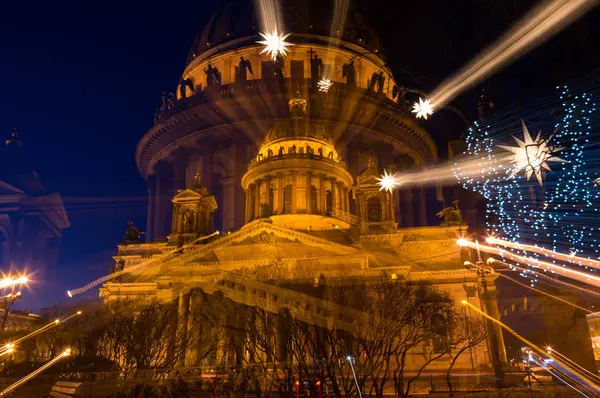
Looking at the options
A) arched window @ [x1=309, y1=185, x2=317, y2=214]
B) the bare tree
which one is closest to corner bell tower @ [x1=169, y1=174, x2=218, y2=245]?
arched window @ [x1=309, y1=185, x2=317, y2=214]

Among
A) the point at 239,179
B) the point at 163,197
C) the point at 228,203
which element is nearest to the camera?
the point at 239,179

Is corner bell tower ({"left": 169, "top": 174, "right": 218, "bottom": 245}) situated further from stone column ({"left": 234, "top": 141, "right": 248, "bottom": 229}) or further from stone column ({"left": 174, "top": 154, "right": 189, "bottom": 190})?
stone column ({"left": 174, "top": 154, "right": 189, "bottom": 190})

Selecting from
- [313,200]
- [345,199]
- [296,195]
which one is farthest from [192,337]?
[345,199]

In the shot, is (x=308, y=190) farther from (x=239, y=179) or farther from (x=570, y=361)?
(x=570, y=361)

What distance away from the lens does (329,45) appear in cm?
6600

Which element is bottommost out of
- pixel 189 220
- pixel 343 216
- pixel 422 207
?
pixel 189 220

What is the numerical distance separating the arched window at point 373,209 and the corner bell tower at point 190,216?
1595cm

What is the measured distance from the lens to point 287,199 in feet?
171

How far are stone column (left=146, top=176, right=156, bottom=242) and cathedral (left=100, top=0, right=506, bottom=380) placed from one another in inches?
7.1

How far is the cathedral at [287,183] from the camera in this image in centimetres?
3938

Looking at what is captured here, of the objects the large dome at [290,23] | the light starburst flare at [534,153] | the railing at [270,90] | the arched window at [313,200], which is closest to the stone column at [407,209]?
the railing at [270,90]

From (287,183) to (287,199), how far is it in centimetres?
170

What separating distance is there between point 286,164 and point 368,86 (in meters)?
18.9

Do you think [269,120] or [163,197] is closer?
[269,120]
